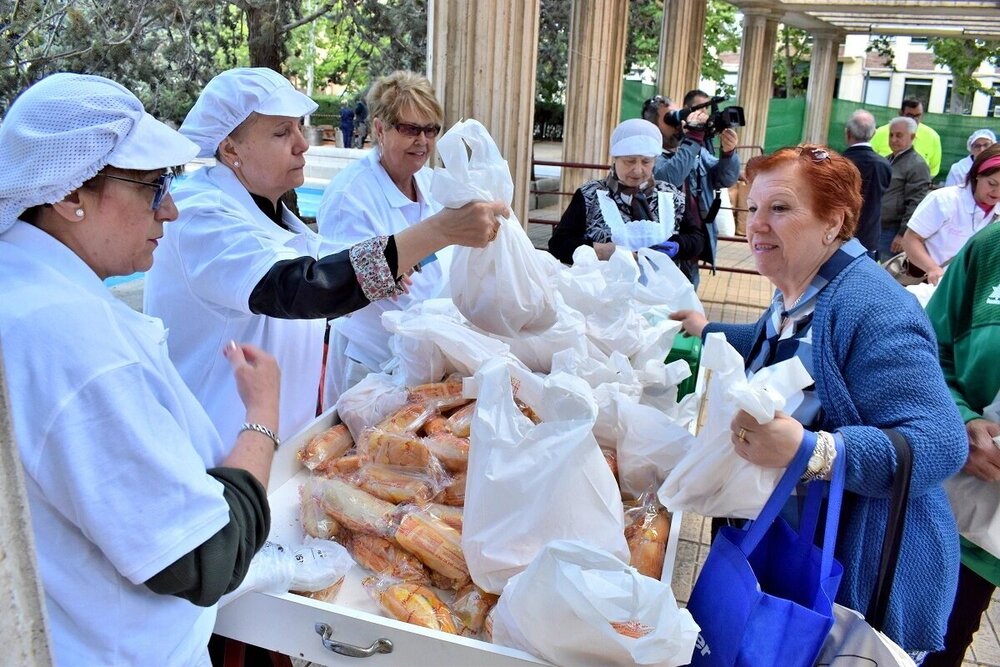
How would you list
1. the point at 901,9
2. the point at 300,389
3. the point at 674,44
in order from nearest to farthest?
1. the point at 300,389
2. the point at 674,44
3. the point at 901,9

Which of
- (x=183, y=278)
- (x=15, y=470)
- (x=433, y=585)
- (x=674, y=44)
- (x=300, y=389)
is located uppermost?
(x=674, y=44)

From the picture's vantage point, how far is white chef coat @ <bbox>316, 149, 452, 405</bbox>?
267 cm

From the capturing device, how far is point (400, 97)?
2.66 metres

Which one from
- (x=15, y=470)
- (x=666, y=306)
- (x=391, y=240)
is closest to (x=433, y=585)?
(x=391, y=240)

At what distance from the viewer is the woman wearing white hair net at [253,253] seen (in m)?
1.76

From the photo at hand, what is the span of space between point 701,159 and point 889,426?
3.99 metres

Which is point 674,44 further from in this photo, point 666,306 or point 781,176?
point 781,176

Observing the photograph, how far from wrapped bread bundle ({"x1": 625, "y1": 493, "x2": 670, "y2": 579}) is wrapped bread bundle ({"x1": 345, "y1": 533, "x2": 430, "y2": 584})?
0.44m

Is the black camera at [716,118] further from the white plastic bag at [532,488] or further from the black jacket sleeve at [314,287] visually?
the white plastic bag at [532,488]

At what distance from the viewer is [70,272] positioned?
3.40 feet

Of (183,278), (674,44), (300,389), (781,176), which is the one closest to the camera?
(781,176)

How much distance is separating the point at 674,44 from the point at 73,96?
42.0 feet

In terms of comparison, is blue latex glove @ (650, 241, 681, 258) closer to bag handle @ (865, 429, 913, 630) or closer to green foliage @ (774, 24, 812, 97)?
bag handle @ (865, 429, 913, 630)

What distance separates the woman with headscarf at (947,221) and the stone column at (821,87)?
15.0m
